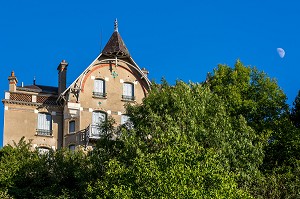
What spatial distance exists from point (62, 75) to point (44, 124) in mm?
4517

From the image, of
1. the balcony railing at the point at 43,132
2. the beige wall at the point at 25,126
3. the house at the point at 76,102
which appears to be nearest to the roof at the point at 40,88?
Answer: the house at the point at 76,102

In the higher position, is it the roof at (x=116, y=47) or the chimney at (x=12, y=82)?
the roof at (x=116, y=47)

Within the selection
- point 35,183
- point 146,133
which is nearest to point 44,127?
point 35,183

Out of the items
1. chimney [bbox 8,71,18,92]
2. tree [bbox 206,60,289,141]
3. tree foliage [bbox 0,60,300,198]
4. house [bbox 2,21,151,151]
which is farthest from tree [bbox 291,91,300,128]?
chimney [bbox 8,71,18,92]

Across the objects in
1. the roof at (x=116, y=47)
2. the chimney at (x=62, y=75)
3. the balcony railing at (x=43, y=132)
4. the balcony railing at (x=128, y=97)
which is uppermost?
the roof at (x=116, y=47)

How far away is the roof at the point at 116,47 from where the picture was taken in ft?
203

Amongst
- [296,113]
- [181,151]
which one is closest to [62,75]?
[296,113]

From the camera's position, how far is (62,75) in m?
62.6

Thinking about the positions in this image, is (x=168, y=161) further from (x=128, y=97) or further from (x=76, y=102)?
(x=128, y=97)

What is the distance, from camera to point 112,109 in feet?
200

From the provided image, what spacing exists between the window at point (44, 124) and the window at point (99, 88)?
408cm

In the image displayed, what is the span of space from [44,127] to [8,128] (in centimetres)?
291

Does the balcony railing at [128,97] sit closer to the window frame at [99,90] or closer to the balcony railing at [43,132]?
the window frame at [99,90]

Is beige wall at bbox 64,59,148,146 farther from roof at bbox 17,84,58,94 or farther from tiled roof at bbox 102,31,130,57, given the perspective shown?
roof at bbox 17,84,58,94
